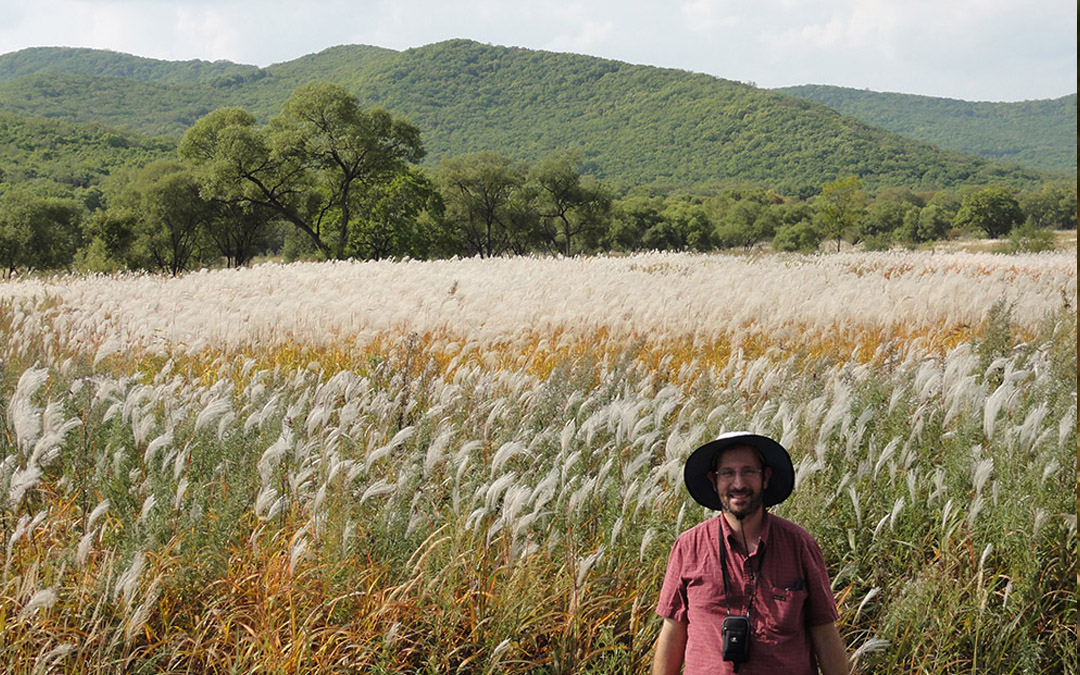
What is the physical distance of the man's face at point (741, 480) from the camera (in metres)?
2.39

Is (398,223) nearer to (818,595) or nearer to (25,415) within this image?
(25,415)

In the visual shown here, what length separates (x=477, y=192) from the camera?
2830 inches

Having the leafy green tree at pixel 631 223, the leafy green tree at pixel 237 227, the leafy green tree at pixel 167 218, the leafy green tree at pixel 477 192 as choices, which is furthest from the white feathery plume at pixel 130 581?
the leafy green tree at pixel 631 223

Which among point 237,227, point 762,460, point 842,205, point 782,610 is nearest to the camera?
point 782,610

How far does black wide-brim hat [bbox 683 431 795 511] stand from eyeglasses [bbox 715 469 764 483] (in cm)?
7

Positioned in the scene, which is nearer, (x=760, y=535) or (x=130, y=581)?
(x=760, y=535)

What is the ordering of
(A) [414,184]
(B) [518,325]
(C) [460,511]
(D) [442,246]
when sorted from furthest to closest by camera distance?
(D) [442,246] → (A) [414,184] → (B) [518,325] → (C) [460,511]

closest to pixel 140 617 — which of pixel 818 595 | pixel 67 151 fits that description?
pixel 818 595

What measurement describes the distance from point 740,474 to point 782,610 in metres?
0.39

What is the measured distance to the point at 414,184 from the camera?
176 ft

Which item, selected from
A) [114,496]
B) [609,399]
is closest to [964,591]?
[609,399]

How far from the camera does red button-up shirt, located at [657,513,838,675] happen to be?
227 centimetres

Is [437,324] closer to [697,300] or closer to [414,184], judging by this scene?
[697,300]

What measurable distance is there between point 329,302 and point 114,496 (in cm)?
723
